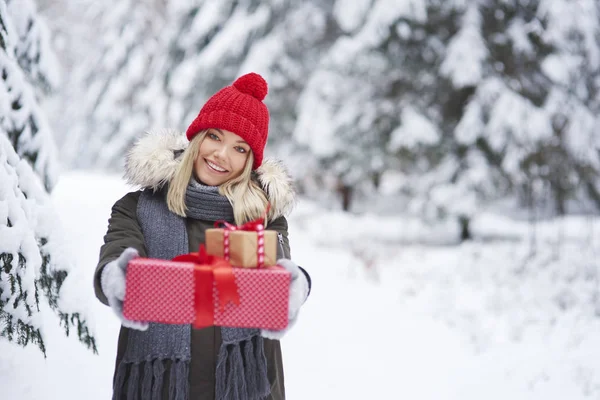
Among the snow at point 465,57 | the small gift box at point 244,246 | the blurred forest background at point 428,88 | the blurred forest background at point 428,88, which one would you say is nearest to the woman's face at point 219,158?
the small gift box at point 244,246

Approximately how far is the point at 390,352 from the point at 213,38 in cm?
822

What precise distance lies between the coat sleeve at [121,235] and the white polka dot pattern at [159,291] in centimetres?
16

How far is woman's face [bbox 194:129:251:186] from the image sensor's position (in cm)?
200

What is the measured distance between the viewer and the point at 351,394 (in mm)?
3885

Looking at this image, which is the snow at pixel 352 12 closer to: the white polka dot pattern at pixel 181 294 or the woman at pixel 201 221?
the woman at pixel 201 221

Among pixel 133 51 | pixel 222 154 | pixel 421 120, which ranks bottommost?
pixel 222 154

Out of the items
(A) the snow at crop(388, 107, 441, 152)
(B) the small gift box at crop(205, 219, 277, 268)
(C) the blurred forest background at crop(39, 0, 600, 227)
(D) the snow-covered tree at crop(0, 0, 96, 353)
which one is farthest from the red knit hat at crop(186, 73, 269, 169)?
(A) the snow at crop(388, 107, 441, 152)

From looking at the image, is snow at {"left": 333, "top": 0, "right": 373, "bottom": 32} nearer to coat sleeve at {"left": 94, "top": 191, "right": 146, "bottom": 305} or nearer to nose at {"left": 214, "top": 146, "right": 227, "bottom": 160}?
nose at {"left": 214, "top": 146, "right": 227, "bottom": 160}

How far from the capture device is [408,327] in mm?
5383

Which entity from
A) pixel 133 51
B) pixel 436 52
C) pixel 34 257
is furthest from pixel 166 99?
pixel 34 257

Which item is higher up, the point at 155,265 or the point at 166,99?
the point at 166,99

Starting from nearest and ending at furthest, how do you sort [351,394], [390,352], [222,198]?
[222,198]
[351,394]
[390,352]

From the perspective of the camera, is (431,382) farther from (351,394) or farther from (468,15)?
(468,15)

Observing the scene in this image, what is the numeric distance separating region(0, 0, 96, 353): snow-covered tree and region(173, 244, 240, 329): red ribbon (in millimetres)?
1046
